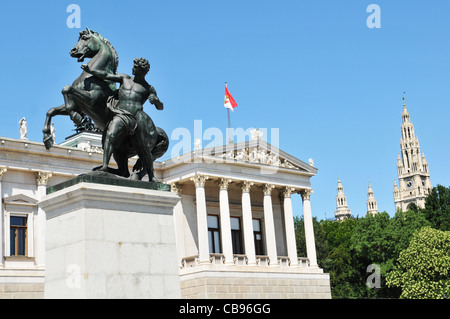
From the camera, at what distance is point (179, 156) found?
50656 millimetres

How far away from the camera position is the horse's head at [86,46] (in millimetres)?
13273

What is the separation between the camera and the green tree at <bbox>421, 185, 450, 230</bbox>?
237 ft

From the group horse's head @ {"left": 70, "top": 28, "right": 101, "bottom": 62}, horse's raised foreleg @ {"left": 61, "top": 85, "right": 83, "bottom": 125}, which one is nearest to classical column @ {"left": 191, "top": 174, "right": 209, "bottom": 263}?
horse's head @ {"left": 70, "top": 28, "right": 101, "bottom": 62}

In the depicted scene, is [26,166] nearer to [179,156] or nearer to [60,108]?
[179,156]

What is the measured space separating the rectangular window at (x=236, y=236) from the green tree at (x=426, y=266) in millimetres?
15430

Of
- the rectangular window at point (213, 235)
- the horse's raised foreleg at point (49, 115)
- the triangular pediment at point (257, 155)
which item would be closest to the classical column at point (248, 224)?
the triangular pediment at point (257, 155)

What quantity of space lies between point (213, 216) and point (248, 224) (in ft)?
11.2

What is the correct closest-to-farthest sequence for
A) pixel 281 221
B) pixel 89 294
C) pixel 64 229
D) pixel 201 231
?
pixel 89 294 < pixel 64 229 < pixel 201 231 < pixel 281 221

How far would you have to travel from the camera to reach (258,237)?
185ft

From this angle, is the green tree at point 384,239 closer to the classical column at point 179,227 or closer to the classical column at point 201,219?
the classical column at point 201,219

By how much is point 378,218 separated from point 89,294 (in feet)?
194

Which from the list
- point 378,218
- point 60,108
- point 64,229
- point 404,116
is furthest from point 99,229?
point 404,116
